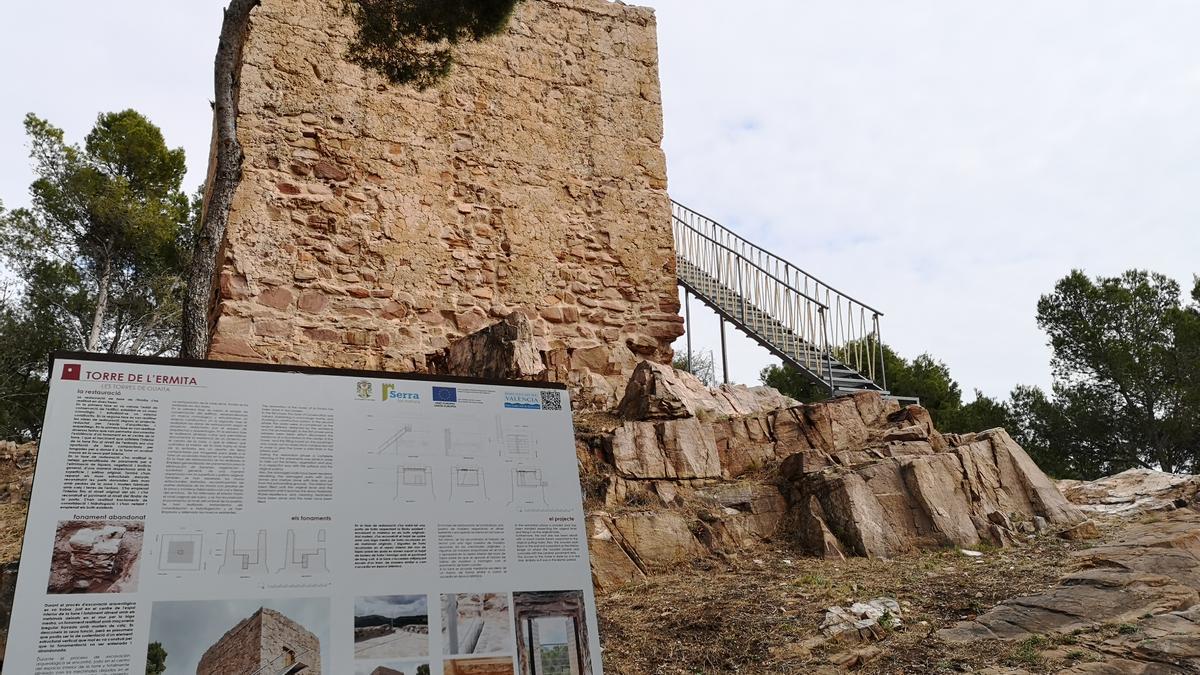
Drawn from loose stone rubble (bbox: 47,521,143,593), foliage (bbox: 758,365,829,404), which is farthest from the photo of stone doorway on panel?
foliage (bbox: 758,365,829,404)

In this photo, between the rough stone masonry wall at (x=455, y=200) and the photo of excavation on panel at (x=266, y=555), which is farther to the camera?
the rough stone masonry wall at (x=455, y=200)

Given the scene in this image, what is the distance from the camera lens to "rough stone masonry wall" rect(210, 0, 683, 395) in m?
8.03

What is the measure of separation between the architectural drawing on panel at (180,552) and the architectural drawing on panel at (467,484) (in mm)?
872

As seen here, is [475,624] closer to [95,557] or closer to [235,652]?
[235,652]

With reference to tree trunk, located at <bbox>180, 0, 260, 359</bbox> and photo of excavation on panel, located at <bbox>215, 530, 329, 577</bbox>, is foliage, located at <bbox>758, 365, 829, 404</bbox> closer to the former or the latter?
tree trunk, located at <bbox>180, 0, 260, 359</bbox>

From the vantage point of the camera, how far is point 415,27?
23.4 ft

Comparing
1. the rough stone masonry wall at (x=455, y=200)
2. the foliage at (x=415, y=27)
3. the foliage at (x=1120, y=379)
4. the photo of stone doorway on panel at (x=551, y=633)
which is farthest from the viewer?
the foliage at (x=1120, y=379)

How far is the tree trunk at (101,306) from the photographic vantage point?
15.8 metres

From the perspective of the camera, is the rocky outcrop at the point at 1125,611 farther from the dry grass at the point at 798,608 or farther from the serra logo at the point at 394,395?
the serra logo at the point at 394,395

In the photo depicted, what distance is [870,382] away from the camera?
9859 millimetres

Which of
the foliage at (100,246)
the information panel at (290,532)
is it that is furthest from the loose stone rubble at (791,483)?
the foliage at (100,246)

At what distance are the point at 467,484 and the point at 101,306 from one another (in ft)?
→ 49.7

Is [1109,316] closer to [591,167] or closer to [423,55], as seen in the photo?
[591,167]

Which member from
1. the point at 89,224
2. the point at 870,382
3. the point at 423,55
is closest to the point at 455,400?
the point at 423,55
